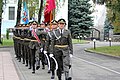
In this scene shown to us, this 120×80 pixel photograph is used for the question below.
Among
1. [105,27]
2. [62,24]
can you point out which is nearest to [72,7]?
[105,27]

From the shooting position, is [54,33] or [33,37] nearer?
[54,33]

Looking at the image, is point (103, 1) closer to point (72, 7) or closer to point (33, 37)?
point (33, 37)

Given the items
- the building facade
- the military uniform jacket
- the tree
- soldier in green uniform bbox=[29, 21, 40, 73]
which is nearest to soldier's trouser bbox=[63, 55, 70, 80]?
the military uniform jacket

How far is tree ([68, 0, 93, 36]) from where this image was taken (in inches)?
2306

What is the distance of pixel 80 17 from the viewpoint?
59.2m

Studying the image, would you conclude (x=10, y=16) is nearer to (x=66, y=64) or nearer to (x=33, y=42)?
(x=33, y=42)

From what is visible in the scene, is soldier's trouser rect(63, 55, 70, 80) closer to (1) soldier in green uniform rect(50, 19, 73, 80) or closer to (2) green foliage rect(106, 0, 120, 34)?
(1) soldier in green uniform rect(50, 19, 73, 80)

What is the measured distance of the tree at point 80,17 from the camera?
58.6 meters

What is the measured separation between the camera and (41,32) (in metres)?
15.3

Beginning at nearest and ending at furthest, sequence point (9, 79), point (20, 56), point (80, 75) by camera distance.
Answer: point (9, 79) < point (80, 75) < point (20, 56)

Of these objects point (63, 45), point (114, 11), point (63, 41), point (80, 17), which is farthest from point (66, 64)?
point (80, 17)

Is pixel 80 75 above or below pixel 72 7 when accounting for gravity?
below

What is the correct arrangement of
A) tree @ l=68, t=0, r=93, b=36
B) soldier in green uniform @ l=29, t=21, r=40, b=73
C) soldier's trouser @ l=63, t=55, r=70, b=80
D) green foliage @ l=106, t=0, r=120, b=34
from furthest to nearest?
tree @ l=68, t=0, r=93, b=36 < green foliage @ l=106, t=0, r=120, b=34 < soldier in green uniform @ l=29, t=21, r=40, b=73 < soldier's trouser @ l=63, t=55, r=70, b=80

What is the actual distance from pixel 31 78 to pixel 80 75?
6.92 ft
